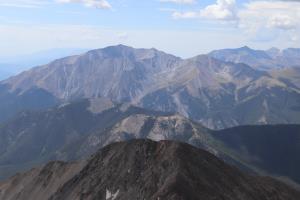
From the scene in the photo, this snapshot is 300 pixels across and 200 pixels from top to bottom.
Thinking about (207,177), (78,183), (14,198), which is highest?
(207,177)

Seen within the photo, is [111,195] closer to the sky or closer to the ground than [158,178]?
closer to the ground

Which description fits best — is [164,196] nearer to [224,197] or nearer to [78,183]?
[224,197]

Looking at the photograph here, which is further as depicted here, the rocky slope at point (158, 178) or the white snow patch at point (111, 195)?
the white snow patch at point (111, 195)

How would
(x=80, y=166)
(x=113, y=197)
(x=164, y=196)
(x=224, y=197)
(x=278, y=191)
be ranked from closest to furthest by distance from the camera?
(x=164, y=196) → (x=224, y=197) → (x=113, y=197) → (x=278, y=191) → (x=80, y=166)

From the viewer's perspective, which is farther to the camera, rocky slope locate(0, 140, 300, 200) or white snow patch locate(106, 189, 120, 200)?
white snow patch locate(106, 189, 120, 200)

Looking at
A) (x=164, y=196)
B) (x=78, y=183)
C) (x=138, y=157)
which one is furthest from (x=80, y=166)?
(x=164, y=196)

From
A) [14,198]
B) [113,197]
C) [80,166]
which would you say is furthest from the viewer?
[14,198]

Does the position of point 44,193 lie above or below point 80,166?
below

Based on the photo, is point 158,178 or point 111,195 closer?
point 158,178
